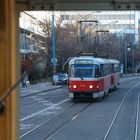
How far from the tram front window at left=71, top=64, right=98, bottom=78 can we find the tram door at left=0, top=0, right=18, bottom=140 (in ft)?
93.8

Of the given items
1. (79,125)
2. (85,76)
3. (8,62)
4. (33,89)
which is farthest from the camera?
(33,89)

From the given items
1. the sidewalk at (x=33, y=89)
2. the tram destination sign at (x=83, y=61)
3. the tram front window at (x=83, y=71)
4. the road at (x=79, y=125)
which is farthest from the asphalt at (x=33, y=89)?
the road at (x=79, y=125)

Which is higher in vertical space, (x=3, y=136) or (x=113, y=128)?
(x=3, y=136)

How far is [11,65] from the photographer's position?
7965 mm

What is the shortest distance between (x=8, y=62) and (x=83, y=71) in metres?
29.1

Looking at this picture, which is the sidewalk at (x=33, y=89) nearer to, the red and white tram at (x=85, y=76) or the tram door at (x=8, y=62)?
the red and white tram at (x=85, y=76)

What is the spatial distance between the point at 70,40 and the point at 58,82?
16451 mm

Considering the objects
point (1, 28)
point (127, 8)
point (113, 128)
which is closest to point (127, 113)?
point (113, 128)

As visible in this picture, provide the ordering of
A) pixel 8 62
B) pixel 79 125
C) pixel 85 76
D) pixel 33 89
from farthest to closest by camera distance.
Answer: pixel 33 89
pixel 85 76
pixel 79 125
pixel 8 62

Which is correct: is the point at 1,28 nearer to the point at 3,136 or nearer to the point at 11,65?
the point at 11,65

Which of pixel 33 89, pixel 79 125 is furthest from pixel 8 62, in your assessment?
pixel 33 89

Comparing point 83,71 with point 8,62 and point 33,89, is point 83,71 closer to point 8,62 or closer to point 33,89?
point 33,89

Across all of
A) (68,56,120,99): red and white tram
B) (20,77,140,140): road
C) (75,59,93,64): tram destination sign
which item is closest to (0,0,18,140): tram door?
(20,77,140,140): road

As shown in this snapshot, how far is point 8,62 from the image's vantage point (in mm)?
7961
